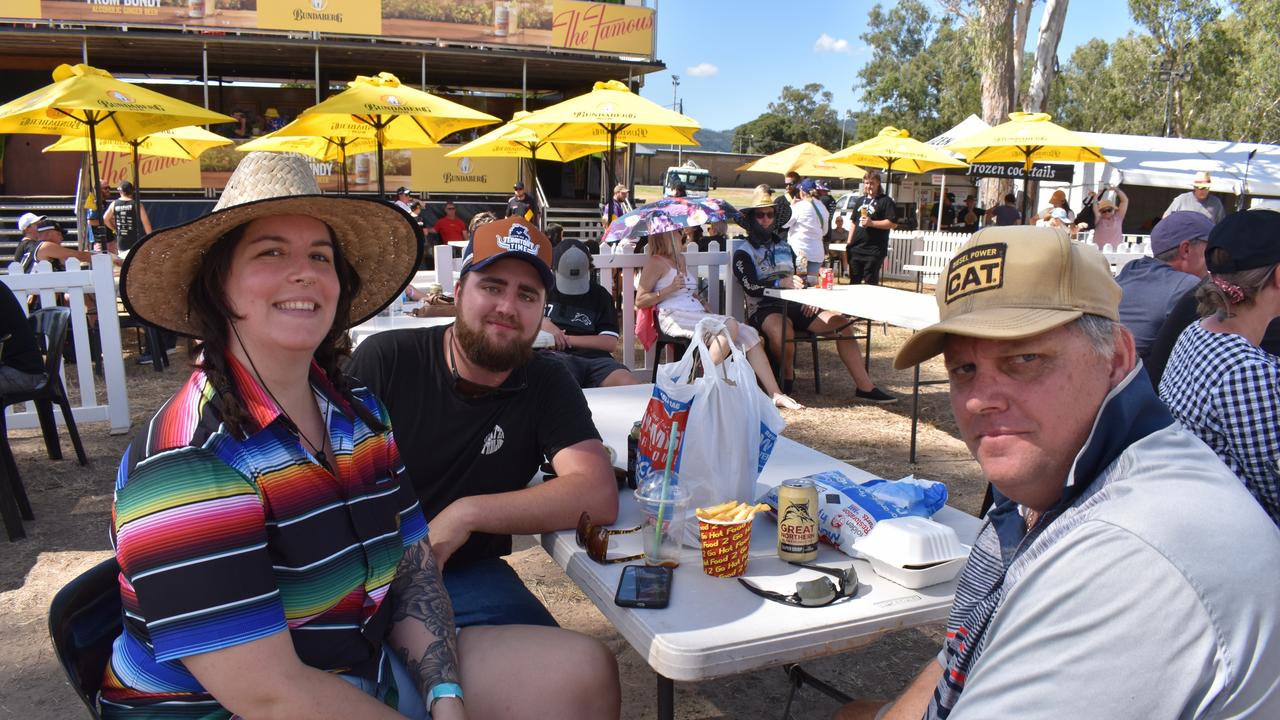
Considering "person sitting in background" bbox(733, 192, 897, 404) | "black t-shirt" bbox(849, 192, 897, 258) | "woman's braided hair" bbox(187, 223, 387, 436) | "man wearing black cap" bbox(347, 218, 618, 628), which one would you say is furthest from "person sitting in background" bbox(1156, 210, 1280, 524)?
"black t-shirt" bbox(849, 192, 897, 258)

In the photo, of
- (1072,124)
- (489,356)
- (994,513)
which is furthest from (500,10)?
(1072,124)

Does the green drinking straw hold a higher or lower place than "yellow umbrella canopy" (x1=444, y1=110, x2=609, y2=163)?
lower

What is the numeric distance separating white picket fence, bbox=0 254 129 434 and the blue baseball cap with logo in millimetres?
4979

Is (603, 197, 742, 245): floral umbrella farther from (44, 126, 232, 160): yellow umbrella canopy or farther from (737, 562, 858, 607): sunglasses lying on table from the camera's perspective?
(44, 126, 232, 160): yellow umbrella canopy

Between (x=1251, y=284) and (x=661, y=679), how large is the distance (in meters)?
2.17

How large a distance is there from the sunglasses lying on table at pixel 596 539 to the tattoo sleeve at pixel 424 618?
35cm

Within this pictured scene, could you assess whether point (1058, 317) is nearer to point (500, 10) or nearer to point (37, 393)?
point (37, 393)

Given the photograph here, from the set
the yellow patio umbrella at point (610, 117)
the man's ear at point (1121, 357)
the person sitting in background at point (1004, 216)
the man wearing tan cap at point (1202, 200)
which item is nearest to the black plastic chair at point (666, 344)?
the yellow patio umbrella at point (610, 117)

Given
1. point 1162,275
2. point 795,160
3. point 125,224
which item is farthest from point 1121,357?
point 795,160

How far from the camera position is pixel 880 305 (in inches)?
257

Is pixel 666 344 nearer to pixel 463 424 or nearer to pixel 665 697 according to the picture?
pixel 463 424

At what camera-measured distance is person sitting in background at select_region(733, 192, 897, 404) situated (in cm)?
782

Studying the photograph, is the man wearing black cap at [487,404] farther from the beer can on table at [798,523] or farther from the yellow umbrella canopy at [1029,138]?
the yellow umbrella canopy at [1029,138]

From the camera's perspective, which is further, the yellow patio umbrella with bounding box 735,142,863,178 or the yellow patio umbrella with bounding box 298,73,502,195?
the yellow patio umbrella with bounding box 735,142,863,178
